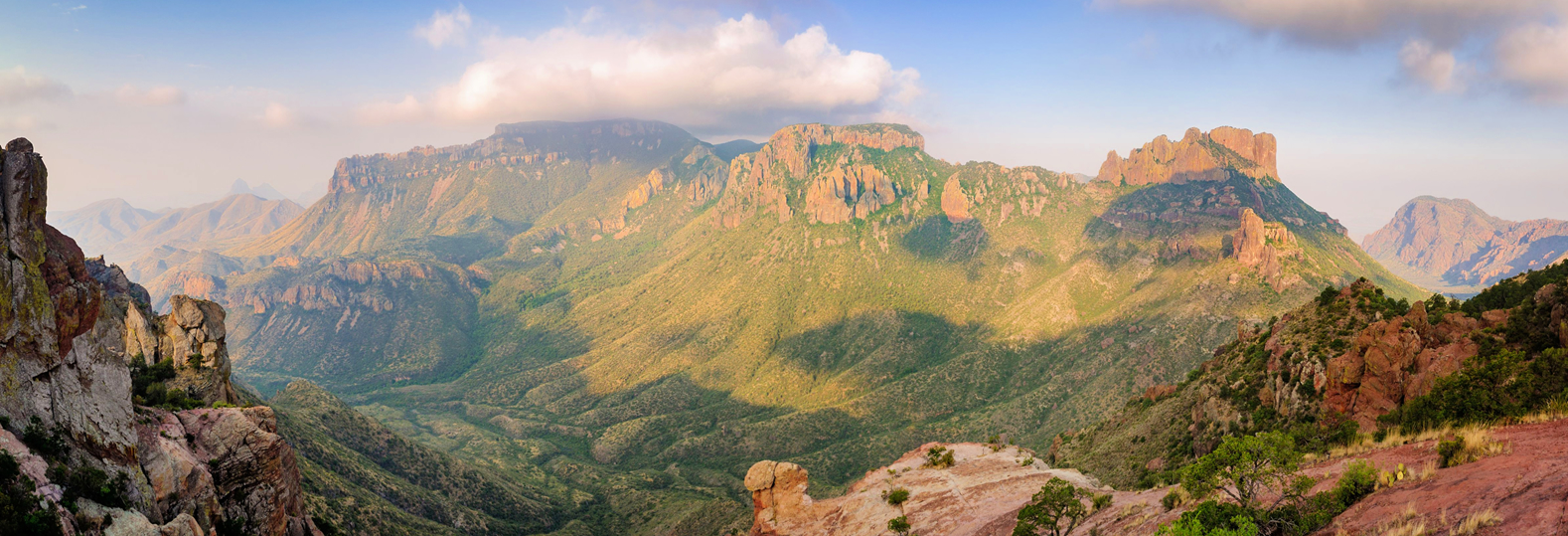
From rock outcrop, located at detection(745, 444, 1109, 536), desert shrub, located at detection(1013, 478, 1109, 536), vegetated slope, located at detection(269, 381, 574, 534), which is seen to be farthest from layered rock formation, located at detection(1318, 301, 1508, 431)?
vegetated slope, located at detection(269, 381, 574, 534)

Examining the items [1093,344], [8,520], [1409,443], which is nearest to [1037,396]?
[1093,344]

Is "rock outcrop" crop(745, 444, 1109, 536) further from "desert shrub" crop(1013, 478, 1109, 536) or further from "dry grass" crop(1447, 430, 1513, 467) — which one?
"dry grass" crop(1447, 430, 1513, 467)

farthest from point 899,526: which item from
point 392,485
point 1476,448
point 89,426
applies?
point 392,485

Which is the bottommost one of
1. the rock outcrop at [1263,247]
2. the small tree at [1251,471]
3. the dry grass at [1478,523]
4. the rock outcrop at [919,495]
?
the rock outcrop at [919,495]

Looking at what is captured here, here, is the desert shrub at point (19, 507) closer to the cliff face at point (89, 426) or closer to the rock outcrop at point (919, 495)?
the cliff face at point (89, 426)

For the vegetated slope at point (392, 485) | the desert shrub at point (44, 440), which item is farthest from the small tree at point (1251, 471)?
the vegetated slope at point (392, 485)

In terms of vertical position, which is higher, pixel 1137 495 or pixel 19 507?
pixel 19 507

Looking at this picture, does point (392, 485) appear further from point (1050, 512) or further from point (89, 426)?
point (1050, 512)
